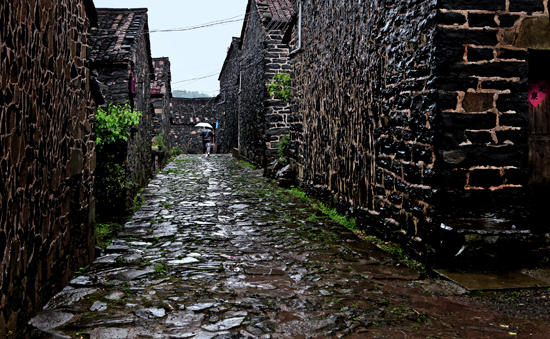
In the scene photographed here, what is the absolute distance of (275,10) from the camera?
16.6 m

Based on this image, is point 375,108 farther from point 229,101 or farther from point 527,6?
point 229,101

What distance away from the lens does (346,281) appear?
4.33 meters

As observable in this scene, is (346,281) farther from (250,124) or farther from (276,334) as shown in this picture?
(250,124)

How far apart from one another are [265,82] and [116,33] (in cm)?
686

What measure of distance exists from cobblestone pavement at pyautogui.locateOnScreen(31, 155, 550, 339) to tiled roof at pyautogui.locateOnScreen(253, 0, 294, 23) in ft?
36.6

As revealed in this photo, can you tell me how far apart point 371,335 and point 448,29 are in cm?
318

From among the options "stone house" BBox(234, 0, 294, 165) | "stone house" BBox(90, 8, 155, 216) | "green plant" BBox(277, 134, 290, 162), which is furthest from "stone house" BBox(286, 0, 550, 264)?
"stone house" BBox(234, 0, 294, 165)

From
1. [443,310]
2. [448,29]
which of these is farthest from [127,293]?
[448,29]

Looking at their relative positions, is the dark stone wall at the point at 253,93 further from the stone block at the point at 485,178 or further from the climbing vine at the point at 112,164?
the stone block at the point at 485,178

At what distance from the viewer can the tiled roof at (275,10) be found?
16.1 metres

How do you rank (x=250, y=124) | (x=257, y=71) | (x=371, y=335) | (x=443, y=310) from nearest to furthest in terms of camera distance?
(x=371, y=335), (x=443, y=310), (x=257, y=71), (x=250, y=124)

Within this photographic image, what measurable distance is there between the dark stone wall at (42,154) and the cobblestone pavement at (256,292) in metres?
0.33

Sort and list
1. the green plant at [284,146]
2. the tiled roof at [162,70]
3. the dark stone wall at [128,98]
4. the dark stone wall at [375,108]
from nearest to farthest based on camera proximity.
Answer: the dark stone wall at [375,108] → the dark stone wall at [128,98] → the green plant at [284,146] → the tiled roof at [162,70]

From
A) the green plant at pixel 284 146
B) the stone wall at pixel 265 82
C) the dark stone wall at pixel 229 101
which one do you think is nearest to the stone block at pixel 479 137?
the green plant at pixel 284 146
